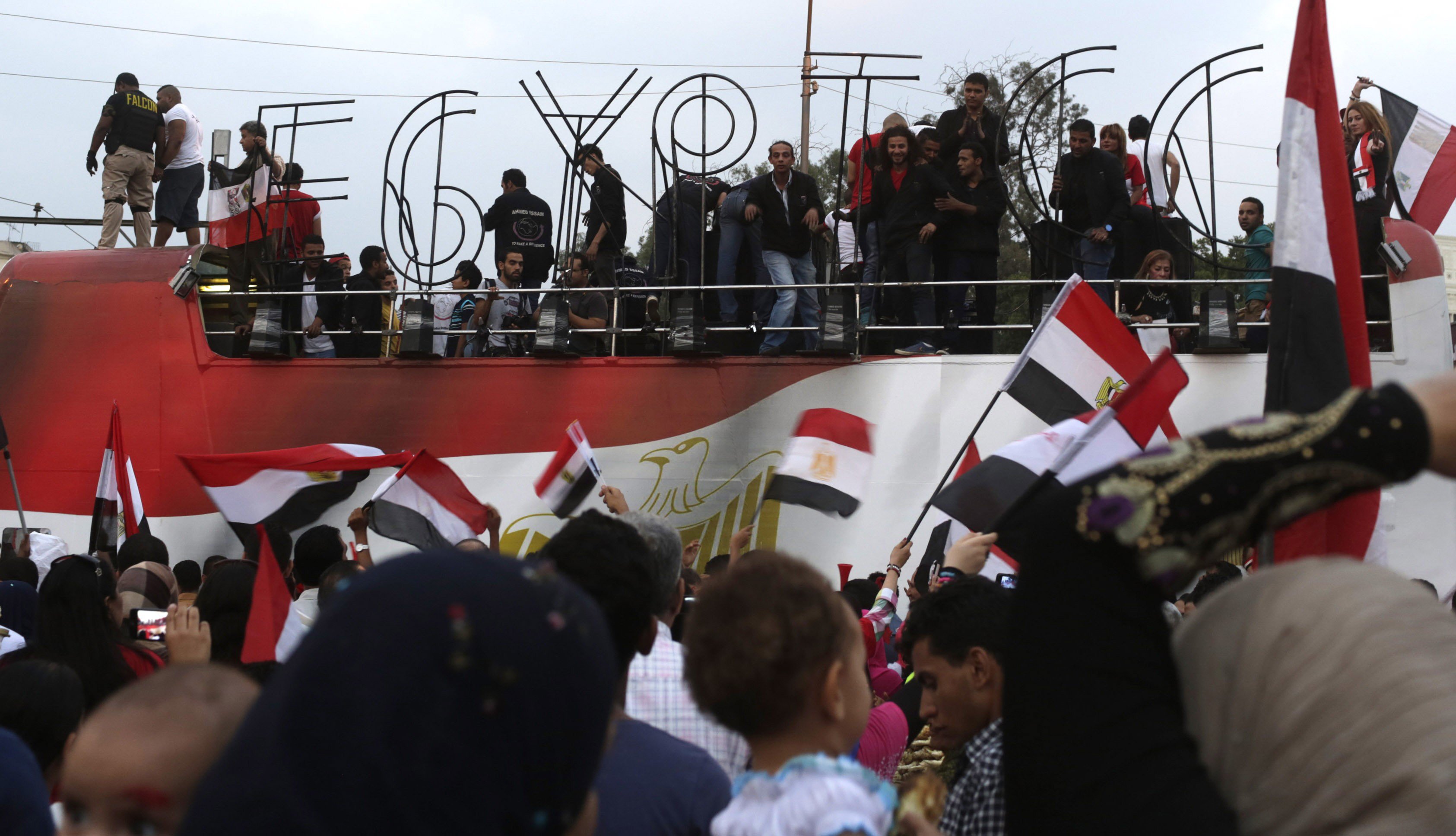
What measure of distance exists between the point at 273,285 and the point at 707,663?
10.1 metres

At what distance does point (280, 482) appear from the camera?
7.96m

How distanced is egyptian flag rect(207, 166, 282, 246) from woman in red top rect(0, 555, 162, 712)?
803 cm

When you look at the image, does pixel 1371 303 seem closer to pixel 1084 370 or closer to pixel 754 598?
pixel 1084 370

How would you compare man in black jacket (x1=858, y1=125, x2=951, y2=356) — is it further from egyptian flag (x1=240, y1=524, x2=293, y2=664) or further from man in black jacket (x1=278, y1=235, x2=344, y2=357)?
egyptian flag (x1=240, y1=524, x2=293, y2=664)

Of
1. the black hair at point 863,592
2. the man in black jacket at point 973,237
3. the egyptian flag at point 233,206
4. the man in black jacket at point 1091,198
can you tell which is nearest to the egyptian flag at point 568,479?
the black hair at point 863,592

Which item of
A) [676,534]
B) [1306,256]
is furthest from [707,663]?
[1306,256]

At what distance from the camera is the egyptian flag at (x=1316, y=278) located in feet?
9.56

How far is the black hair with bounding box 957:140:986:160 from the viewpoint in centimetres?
956

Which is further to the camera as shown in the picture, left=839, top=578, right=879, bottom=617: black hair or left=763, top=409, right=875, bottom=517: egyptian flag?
left=839, top=578, right=879, bottom=617: black hair

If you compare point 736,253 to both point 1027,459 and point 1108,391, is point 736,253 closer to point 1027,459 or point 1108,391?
point 1108,391

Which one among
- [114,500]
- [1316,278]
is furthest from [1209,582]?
[114,500]

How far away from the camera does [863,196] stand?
10617 mm

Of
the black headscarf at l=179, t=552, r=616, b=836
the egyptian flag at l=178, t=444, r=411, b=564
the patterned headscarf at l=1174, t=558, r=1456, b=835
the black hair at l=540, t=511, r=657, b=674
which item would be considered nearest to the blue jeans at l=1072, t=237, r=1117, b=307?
the egyptian flag at l=178, t=444, r=411, b=564

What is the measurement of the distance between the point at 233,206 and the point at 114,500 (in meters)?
4.08
